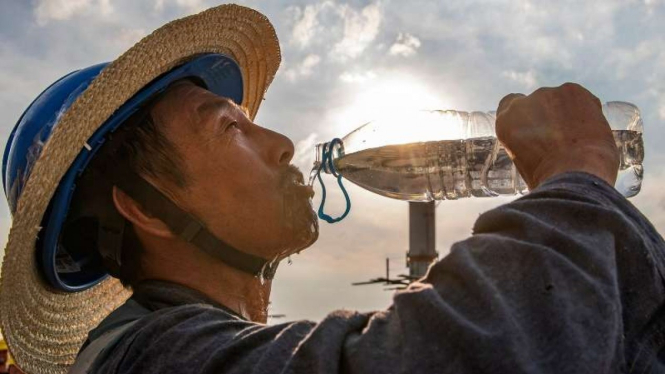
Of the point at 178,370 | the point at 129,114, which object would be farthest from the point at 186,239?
the point at 178,370

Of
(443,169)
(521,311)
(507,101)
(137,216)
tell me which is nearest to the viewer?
(521,311)

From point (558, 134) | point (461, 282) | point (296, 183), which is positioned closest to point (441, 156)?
point (296, 183)

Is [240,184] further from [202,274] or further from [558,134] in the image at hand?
[558,134]

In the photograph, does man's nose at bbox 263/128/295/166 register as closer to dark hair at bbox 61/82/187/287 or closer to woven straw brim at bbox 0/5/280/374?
dark hair at bbox 61/82/187/287

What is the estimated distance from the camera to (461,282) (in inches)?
53.4

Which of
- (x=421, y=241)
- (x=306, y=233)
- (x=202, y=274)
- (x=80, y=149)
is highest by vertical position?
(x=80, y=149)

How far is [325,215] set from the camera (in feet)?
8.68

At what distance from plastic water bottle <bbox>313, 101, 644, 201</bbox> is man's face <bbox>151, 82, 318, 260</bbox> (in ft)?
2.66

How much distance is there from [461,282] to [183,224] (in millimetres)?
1208

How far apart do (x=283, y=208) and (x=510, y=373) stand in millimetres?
1258

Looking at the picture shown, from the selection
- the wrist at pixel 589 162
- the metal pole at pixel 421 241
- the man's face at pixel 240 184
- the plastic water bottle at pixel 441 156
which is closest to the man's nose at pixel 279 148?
the man's face at pixel 240 184

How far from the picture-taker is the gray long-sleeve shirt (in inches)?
49.4

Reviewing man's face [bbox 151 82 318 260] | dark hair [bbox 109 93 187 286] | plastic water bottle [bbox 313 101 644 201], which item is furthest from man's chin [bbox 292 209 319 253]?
plastic water bottle [bbox 313 101 644 201]

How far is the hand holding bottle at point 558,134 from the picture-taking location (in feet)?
5.14
